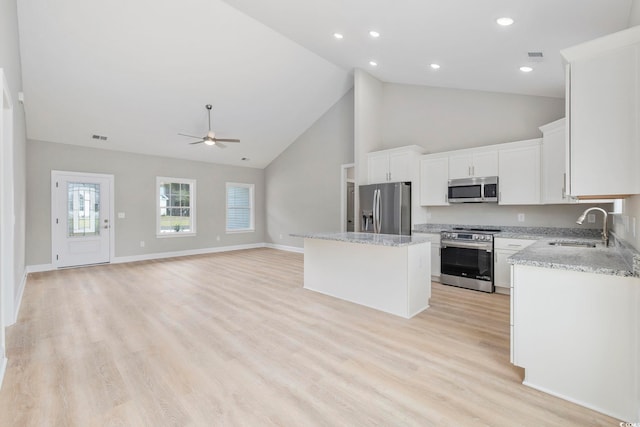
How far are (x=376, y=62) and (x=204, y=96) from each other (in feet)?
11.2

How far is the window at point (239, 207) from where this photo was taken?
909 centimetres

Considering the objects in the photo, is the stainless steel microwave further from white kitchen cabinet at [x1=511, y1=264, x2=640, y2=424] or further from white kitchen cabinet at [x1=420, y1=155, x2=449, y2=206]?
white kitchen cabinet at [x1=511, y1=264, x2=640, y2=424]

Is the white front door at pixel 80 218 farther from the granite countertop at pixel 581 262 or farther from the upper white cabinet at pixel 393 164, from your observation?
the granite countertop at pixel 581 262

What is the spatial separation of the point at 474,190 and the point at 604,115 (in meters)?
2.97

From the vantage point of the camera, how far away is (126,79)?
5.19m

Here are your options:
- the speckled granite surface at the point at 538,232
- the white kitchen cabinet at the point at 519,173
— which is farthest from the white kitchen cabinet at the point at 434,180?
the white kitchen cabinet at the point at 519,173

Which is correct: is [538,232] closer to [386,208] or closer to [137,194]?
[386,208]

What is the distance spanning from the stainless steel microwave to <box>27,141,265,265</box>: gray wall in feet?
20.6

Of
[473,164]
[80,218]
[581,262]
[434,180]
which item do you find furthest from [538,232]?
[80,218]

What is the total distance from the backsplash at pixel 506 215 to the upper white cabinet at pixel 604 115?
9.03 ft

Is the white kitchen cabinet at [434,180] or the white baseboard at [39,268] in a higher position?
the white kitchen cabinet at [434,180]

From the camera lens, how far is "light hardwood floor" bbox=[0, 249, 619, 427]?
181cm

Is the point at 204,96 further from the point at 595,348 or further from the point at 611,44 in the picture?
the point at 595,348

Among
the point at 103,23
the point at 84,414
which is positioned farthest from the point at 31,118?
the point at 84,414
